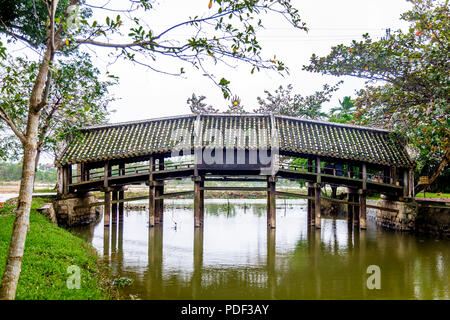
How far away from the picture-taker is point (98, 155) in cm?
1287

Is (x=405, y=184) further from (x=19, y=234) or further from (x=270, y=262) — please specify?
(x=19, y=234)

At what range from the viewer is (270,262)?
8.50 meters

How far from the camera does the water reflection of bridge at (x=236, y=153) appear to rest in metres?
12.6

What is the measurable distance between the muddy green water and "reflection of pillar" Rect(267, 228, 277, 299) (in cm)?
2

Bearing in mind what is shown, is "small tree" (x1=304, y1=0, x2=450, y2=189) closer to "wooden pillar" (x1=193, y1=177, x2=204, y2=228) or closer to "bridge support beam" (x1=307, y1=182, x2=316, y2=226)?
"bridge support beam" (x1=307, y1=182, x2=316, y2=226)

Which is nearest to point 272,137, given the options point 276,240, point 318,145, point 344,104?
point 318,145

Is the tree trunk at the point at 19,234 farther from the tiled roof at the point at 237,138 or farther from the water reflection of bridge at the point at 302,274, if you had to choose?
the tiled roof at the point at 237,138

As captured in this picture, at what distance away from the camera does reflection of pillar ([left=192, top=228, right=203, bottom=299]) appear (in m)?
6.18

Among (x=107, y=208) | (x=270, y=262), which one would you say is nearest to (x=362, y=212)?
Result: (x=270, y=262)

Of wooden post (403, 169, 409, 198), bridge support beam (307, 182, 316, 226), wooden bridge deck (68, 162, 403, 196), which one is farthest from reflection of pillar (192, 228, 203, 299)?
wooden post (403, 169, 409, 198)

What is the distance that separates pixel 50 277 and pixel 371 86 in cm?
1212

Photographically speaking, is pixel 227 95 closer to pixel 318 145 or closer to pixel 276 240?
pixel 276 240

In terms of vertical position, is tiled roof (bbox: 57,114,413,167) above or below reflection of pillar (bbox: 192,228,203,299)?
above
